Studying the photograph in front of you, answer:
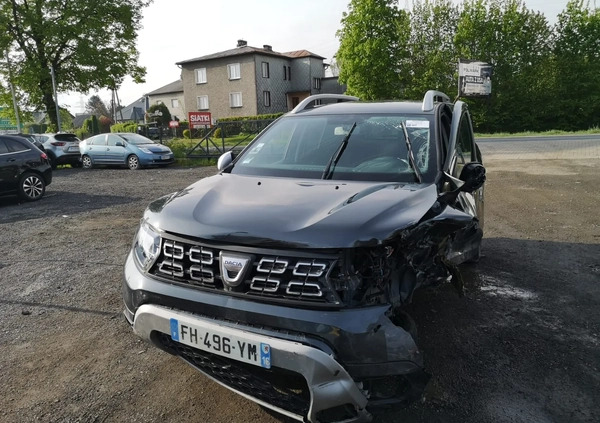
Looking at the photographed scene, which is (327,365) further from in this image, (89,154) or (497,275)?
(89,154)

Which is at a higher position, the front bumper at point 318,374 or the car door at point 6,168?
the car door at point 6,168

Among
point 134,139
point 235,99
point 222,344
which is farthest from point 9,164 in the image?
point 235,99

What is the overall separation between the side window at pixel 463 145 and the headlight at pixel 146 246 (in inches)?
86.0

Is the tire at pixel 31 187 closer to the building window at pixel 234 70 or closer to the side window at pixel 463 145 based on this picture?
the side window at pixel 463 145

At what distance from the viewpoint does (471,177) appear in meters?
3.07

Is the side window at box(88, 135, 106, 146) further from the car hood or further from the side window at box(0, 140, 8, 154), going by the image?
the side window at box(0, 140, 8, 154)

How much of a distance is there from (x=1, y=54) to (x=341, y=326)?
3169 cm

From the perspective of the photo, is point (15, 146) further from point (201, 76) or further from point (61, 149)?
point (201, 76)

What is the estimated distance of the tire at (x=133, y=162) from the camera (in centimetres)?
1703

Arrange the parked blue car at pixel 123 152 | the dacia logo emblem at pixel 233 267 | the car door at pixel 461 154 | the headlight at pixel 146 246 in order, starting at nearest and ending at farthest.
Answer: the dacia logo emblem at pixel 233 267
the headlight at pixel 146 246
the car door at pixel 461 154
the parked blue car at pixel 123 152

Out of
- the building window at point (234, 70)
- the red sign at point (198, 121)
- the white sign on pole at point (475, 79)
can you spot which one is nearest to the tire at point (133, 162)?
the red sign at point (198, 121)

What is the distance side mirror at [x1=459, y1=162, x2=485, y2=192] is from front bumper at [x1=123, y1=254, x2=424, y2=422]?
1327mm

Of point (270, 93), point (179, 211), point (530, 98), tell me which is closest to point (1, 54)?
point (270, 93)

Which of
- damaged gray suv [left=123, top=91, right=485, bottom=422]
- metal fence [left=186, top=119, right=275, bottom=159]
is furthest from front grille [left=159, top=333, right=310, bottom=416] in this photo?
metal fence [left=186, top=119, right=275, bottom=159]
